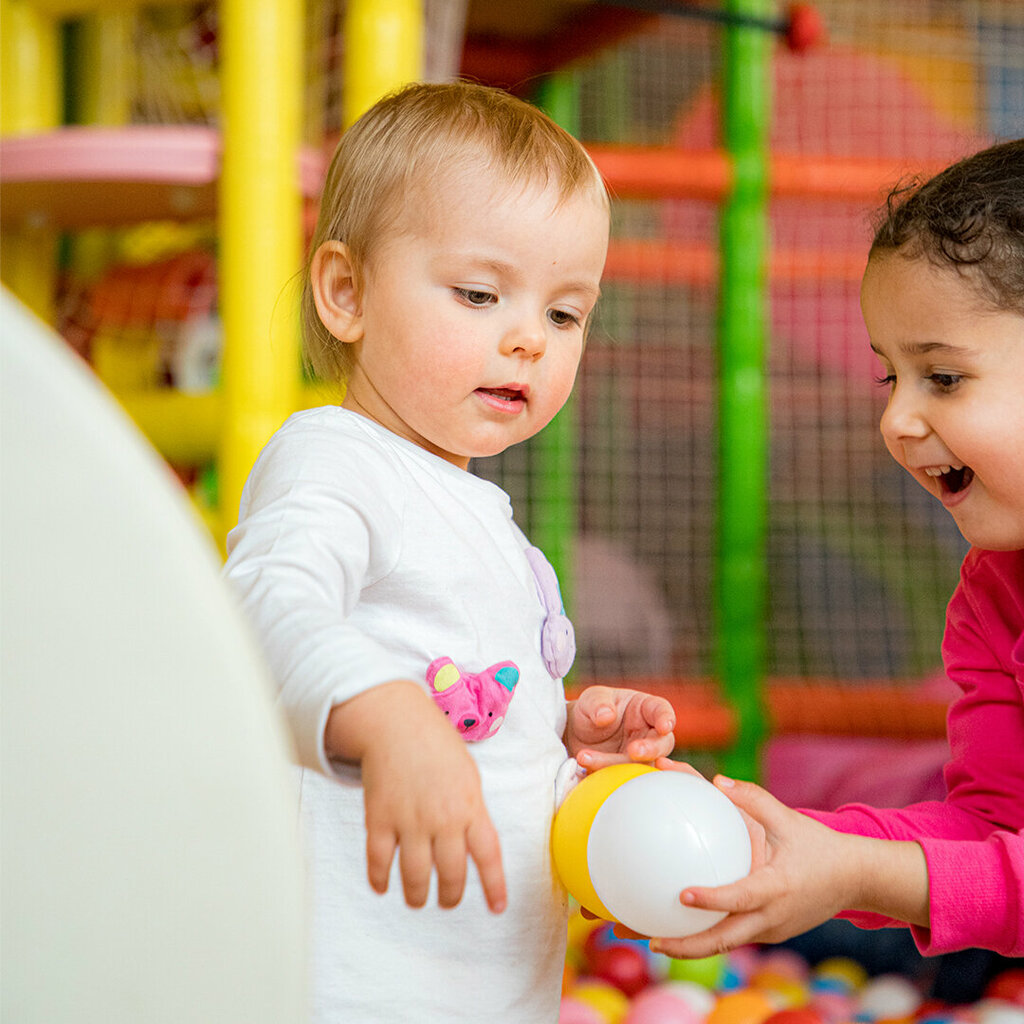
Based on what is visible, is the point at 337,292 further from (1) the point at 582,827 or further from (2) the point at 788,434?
(2) the point at 788,434

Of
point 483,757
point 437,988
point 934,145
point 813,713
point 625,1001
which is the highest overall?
point 934,145

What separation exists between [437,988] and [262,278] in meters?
1.02

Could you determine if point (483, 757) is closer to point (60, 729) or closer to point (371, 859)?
point (371, 859)

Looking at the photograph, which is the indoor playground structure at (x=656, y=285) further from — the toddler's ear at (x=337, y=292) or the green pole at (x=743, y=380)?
the toddler's ear at (x=337, y=292)

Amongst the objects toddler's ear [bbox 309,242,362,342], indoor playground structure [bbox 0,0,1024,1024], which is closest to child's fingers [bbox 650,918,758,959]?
toddler's ear [bbox 309,242,362,342]

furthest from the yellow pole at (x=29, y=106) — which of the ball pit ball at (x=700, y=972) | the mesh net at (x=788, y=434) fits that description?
the ball pit ball at (x=700, y=972)

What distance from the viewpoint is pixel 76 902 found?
15.9 inches

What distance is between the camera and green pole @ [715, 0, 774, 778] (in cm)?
199

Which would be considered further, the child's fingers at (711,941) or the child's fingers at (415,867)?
the child's fingers at (711,941)

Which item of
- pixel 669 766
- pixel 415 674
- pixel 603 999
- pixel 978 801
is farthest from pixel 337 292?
pixel 603 999

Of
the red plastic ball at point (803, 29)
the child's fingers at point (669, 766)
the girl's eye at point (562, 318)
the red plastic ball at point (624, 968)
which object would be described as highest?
the red plastic ball at point (803, 29)

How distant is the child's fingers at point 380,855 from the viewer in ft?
1.69

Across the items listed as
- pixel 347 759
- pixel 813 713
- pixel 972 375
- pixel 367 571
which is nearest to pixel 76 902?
pixel 347 759

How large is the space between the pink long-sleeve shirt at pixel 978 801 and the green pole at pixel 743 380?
36.5 inches
